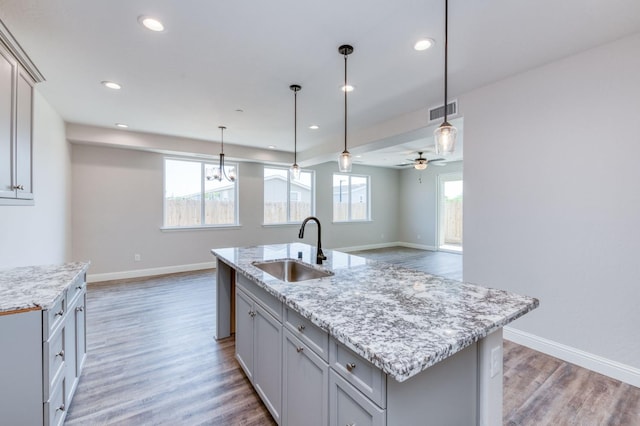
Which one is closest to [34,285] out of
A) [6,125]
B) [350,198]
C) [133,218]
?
[6,125]

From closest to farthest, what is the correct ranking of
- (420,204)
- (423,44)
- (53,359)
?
1. (53,359)
2. (423,44)
3. (420,204)

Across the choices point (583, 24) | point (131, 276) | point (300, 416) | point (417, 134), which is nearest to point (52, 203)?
point (131, 276)

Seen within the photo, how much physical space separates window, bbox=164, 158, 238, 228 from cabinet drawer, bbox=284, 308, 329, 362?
200 inches

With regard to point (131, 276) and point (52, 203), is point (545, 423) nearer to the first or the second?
point (52, 203)

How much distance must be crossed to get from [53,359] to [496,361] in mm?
2256

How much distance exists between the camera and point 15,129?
193cm

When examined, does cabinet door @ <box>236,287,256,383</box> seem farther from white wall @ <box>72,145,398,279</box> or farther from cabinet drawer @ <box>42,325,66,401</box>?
white wall @ <box>72,145,398,279</box>

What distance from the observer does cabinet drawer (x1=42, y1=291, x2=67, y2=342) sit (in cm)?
140

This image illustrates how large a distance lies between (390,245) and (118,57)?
8.28m

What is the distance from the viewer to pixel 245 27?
2080 mm

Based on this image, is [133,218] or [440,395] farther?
[133,218]

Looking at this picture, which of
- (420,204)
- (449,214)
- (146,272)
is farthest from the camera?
(420,204)

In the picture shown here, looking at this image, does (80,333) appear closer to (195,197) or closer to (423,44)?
(423,44)

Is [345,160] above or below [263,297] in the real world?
above
